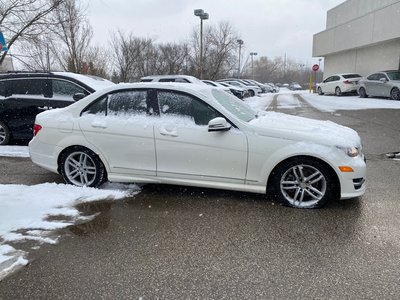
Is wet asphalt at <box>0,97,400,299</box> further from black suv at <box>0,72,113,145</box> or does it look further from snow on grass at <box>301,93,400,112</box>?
snow on grass at <box>301,93,400,112</box>

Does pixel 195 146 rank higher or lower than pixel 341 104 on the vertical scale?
higher

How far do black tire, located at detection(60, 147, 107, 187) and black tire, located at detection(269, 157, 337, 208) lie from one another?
2403 millimetres

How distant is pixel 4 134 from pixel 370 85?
19.8 m

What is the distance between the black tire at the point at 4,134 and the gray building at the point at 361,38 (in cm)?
2247

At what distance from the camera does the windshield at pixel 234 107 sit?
457 centimetres

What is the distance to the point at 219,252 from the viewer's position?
3.21 m

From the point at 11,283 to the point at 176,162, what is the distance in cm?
227

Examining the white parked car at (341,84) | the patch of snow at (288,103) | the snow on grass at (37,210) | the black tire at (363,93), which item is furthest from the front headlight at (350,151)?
the white parked car at (341,84)

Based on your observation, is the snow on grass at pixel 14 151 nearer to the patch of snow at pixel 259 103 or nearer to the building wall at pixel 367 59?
the patch of snow at pixel 259 103

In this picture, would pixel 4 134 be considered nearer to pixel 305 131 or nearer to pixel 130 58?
pixel 305 131

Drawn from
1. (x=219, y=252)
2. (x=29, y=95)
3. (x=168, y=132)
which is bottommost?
(x=219, y=252)

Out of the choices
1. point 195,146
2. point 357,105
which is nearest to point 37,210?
point 195,146

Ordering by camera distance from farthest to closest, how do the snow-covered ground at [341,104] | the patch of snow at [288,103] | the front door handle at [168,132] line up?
1. the patch of snow at [288,103]
2. the snow-covered ground at [341,104]
3. the front door handle at [168,132]

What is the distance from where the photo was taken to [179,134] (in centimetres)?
441
